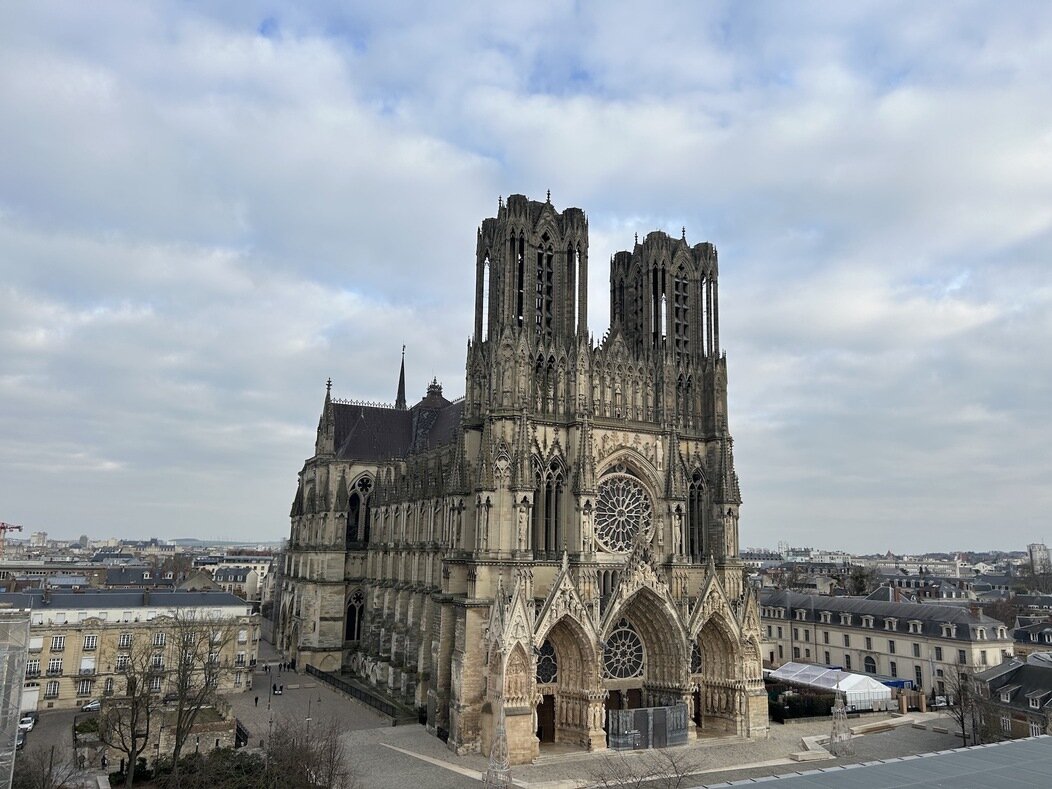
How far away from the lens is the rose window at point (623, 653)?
4262 centimetres

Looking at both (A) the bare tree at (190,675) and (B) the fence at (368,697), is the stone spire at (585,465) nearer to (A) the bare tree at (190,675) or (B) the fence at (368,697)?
(B) the fence at (368,697)

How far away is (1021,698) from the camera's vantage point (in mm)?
42875

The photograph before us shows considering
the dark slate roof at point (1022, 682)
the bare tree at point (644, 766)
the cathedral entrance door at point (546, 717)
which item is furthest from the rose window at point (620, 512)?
the dark slate roof at point (1022, 682)

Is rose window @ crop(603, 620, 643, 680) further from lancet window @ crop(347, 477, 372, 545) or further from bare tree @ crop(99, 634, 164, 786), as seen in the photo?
lancet window @ crop(347, 477, 372, 545)

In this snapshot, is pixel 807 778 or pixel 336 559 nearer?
pixel 807 778

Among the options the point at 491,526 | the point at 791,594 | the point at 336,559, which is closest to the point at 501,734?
the point at 491,526

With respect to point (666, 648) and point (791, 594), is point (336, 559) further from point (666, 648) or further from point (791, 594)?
point (791, 594)

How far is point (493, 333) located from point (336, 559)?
1190 inches

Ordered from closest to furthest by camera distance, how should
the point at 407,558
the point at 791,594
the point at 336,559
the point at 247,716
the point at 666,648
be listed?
the point at 666,648
the point at 247,716
the point at 407,558
the point at 336,559
the point at 791,594

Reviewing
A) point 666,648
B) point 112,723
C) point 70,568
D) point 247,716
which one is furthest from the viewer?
point 70,568

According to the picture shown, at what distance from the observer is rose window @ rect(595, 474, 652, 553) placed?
44.5 metres

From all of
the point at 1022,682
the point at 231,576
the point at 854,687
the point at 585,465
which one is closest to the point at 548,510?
the point at 585,465

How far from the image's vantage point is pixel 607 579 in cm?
4309

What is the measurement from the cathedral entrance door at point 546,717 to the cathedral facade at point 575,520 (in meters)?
0.10
